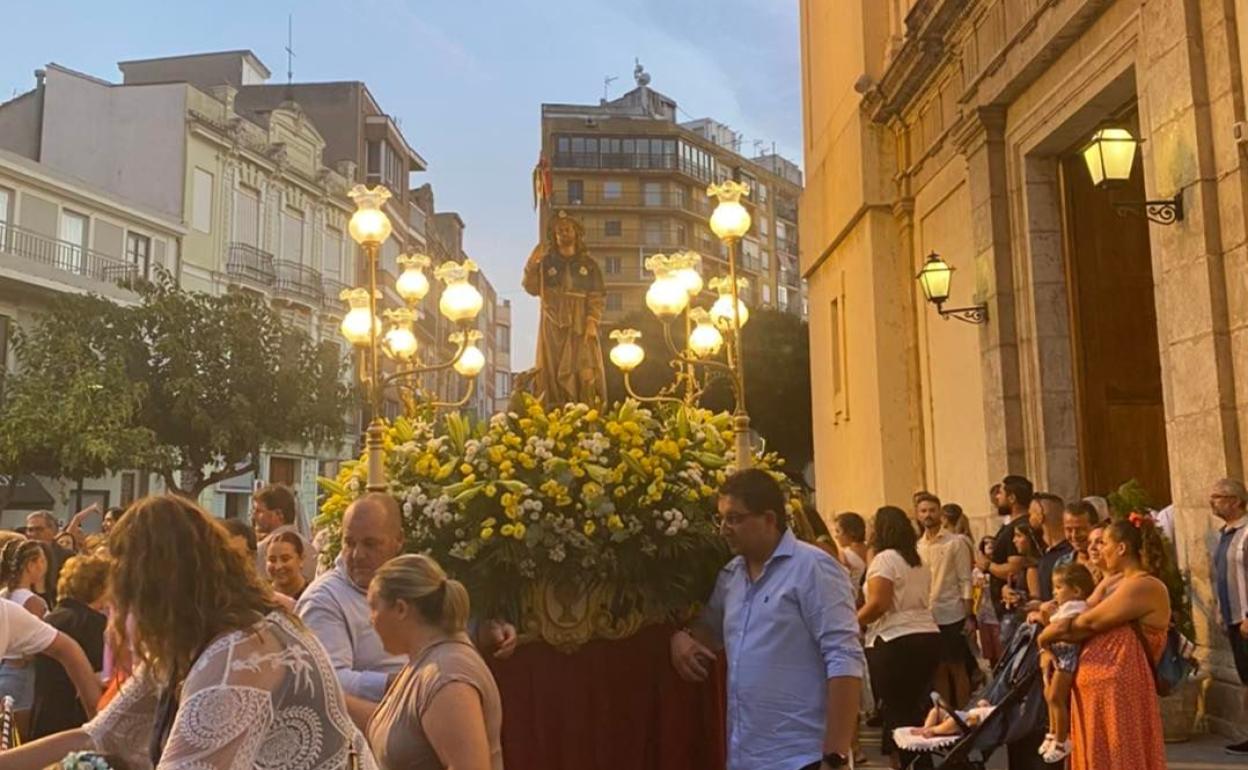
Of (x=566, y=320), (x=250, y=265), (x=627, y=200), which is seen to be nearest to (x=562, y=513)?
(x=566, y=320)

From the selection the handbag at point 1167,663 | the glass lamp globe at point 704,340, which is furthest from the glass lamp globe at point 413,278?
the handbag at point 1167,663

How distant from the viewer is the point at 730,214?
8.91 meters

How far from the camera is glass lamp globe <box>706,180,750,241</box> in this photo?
882 cm

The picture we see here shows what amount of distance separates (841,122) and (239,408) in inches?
707

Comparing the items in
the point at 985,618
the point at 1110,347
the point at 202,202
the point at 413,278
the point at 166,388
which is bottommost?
the point at 985,618

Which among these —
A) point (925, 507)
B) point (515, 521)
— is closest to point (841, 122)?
point (925, 507)

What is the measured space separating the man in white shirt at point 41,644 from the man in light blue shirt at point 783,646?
2.83 metres

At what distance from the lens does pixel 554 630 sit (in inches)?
201

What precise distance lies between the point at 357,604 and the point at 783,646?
1.47m

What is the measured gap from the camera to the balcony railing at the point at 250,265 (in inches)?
1487

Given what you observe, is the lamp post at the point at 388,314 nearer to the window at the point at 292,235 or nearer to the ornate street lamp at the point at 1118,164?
the ornate street lamp at the point at 1118,164

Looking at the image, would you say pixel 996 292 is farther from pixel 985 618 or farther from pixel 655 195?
pixel 655 195

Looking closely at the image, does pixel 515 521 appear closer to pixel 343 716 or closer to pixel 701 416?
pixel 701 416

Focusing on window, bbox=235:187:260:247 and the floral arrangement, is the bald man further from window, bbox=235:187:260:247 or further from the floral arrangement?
window, bbox=235:187:260:247
